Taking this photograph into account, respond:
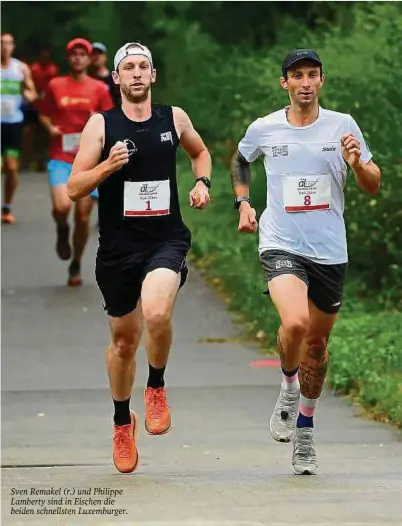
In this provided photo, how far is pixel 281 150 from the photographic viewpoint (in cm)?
863

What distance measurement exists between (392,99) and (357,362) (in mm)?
3034

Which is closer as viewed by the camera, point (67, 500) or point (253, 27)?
point (67, 500)

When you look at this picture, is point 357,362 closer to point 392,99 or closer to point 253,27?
point 392,99

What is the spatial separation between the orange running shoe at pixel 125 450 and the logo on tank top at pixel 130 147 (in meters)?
1.46

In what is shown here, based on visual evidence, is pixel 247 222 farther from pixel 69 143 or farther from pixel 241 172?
pixel 69 143

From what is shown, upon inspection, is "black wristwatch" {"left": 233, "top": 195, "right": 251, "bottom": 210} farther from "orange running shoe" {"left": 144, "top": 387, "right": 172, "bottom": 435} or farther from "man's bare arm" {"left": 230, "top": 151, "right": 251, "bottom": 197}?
"orange running shoe" {"left": 144, "top": 387, "right": 172, "bottom": 435}

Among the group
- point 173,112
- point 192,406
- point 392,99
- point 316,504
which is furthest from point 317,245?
point 392,99

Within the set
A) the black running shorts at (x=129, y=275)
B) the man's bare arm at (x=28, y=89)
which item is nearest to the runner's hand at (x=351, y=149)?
the black running shorts at (x=129, y=275)

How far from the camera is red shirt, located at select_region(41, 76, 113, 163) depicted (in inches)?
615

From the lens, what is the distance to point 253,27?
91.5 ft

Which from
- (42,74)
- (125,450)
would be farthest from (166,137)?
(42,74)

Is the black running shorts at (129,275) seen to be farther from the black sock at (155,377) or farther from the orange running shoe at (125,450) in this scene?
the orange running shoe at (125,450)

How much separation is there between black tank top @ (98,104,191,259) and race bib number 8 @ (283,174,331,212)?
596 millimetres

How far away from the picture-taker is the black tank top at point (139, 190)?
848 cm
